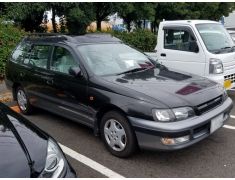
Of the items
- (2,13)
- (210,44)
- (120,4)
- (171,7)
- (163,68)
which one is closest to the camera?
(163,68)

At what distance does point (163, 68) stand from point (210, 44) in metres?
1.95

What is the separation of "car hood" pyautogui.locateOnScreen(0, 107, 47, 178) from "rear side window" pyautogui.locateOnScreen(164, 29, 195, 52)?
449 cm

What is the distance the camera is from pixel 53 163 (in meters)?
2.78

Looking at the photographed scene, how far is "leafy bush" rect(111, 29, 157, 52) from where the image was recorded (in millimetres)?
11461

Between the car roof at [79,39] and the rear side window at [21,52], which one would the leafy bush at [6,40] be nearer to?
the rear side window at [21,52]

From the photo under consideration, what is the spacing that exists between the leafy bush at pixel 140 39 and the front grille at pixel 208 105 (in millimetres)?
7143

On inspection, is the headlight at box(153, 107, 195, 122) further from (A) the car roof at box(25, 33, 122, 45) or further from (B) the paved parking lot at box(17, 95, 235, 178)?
(A) the car roof at box(25, 33, 122, 45)

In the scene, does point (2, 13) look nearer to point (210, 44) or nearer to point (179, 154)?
point (210, 44)

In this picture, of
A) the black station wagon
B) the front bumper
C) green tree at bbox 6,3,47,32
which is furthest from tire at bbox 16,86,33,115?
green tree at bbox 6,3,47,32

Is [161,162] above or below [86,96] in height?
below

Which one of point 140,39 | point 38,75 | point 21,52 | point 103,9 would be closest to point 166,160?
point 38,75

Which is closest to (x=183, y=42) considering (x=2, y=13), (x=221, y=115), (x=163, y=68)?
(x=163, y=68)

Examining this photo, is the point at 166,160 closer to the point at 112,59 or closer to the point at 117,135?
the point at 117,135

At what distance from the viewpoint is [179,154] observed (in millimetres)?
4344
